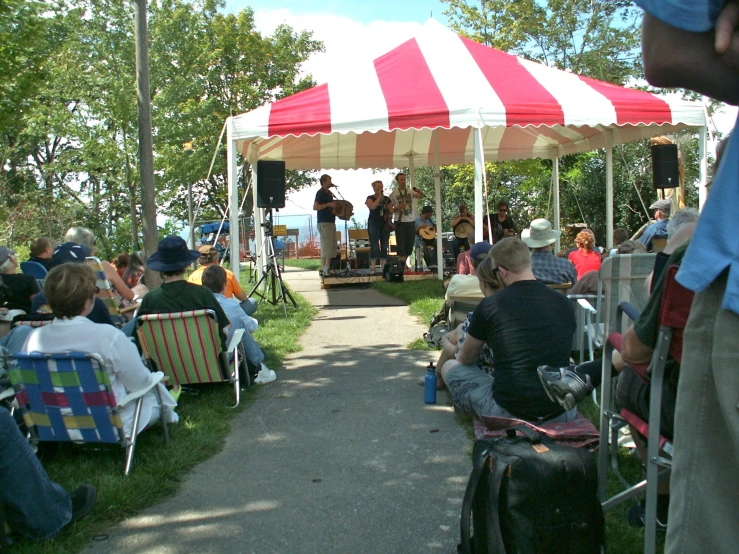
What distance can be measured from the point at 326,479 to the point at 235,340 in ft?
5.27

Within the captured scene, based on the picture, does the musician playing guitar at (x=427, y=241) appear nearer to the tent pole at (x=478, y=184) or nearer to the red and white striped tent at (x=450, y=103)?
the red and white striped tent at (x=450, y=103)

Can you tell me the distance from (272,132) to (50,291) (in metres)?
5.00

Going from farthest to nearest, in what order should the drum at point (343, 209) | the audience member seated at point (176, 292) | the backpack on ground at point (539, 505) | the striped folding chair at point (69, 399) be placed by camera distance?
the drum at point (343, 209) → the audience member seated at point (176, 292) → the striped folding chair at point (69, 399) → the backpack on ground at point (539, 505)

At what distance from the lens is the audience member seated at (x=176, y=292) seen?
15.4 ft

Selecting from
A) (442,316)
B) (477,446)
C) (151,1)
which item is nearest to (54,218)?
(151,1)

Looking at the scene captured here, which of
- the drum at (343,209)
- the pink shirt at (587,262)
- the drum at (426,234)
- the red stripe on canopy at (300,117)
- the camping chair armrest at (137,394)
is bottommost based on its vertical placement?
the camping chair armrest at (137,394)

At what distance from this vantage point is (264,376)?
18.4 ft

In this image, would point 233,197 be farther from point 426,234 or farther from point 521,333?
point 426,234

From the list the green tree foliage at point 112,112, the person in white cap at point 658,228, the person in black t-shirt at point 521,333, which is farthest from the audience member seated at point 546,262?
the green tree foliage at point 112,112

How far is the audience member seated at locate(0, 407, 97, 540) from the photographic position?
268 cm

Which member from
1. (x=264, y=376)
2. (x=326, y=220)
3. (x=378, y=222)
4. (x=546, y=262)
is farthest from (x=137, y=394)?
(x=378, y=222)

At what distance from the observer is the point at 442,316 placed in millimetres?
6254

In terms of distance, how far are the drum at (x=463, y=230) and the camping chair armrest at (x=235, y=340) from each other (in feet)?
33.6

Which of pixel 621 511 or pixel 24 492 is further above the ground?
pixel 24 492
